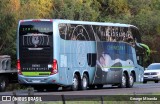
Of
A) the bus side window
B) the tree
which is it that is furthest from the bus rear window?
the tree

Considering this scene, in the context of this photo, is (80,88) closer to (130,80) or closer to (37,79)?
(37,79)

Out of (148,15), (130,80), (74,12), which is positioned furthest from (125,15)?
(130,80)

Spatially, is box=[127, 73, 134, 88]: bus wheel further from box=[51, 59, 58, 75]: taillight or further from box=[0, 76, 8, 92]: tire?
box=[51, 59, 58, 75]: taillight

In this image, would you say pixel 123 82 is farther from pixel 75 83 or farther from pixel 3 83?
pixel 3 83

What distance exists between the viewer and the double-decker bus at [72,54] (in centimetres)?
3081

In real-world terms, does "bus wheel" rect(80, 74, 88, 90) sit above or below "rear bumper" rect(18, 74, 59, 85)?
below

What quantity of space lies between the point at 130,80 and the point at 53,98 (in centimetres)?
2259

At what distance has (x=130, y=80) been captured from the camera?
37.8 m

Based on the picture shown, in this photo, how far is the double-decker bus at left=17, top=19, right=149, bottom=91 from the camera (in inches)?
1213

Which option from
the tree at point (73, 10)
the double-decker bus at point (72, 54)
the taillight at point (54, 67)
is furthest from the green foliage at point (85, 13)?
the taillight at point (54, 67)

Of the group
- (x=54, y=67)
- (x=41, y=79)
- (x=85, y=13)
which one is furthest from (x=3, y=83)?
(x=85, y=13)

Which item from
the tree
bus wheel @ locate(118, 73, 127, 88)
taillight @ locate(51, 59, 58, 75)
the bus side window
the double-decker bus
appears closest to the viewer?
taillight @ locate(51, 59, 58, 75)

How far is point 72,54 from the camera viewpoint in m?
32.1

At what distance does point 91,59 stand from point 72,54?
221cm
